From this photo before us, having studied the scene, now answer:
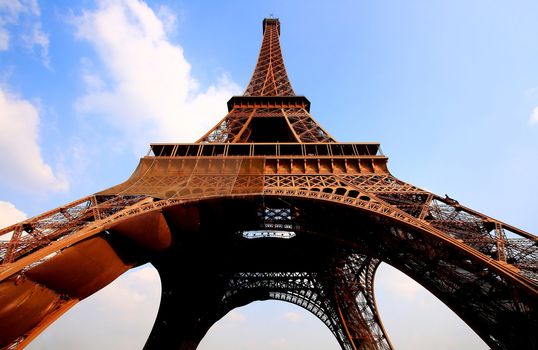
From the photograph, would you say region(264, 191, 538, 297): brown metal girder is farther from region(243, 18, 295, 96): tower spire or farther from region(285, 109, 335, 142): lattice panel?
region(243, 18, 295, 96): tower spire

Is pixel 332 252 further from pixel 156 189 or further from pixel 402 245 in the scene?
pixel 156 189

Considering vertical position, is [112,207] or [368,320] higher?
[112,207]

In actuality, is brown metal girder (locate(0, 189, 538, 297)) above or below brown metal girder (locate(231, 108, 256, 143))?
below

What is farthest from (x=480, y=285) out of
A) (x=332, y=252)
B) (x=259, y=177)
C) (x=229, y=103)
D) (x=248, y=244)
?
(x=229, y=103)

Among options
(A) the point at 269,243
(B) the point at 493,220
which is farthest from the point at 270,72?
(B) the point at 493,220

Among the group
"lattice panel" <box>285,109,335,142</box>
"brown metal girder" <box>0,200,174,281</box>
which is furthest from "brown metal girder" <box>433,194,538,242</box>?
"brown metal girder" <box>0,200,174,281</box>

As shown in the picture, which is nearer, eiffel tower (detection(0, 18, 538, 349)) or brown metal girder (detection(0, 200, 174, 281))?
brown metal girder (detection(0, 200, 174, 281))

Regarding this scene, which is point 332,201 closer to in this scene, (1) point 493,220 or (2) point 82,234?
(1) point 493,220
